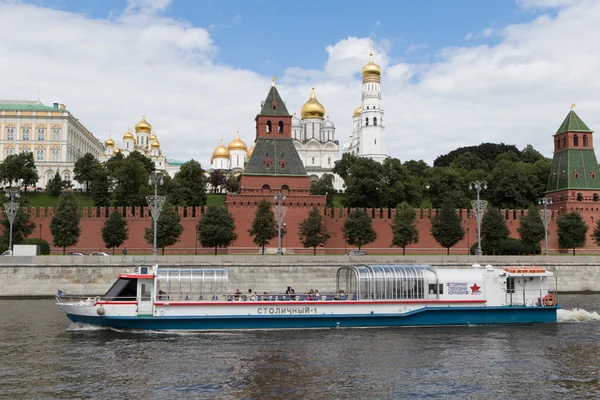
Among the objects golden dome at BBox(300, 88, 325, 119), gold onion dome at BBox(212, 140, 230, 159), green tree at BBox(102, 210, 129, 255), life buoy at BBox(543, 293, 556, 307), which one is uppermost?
golden dome at BBox(300, 88, 325, 119)

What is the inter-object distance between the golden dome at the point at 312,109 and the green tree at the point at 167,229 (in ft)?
243

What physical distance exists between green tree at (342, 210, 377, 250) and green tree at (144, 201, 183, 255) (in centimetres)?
1439

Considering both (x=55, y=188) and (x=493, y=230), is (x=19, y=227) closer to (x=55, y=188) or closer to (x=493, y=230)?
(x=55, y=188)

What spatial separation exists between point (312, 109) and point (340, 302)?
329ft

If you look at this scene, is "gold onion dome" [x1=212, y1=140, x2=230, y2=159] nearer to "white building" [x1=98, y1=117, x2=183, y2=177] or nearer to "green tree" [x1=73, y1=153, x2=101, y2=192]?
"white building" [x1=98, y1=117, x2=183, y2=177]

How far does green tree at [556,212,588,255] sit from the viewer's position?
60.7 metres

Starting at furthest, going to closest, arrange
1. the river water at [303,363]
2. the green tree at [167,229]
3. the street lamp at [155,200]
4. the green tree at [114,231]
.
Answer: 1. the green tree at [114,231]
2. the green tree at [167,229]
3. the street lamp at [155,200]
4. the river water at [303,363]

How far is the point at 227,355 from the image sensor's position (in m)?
23.5

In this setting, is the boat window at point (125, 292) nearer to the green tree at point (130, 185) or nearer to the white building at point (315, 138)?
the green tree at point (130, 185)

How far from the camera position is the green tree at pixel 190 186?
256 ft

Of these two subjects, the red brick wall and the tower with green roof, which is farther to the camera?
the tower with green roof

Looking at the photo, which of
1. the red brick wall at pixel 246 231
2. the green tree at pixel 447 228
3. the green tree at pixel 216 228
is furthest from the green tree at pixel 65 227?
the green tree at pixel 447 228

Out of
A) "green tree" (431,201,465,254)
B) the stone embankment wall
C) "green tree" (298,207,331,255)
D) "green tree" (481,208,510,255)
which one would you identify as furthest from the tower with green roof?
"green tree" (298,207,331,255)

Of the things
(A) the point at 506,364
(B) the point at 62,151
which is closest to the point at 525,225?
(A) the point at 506,364
